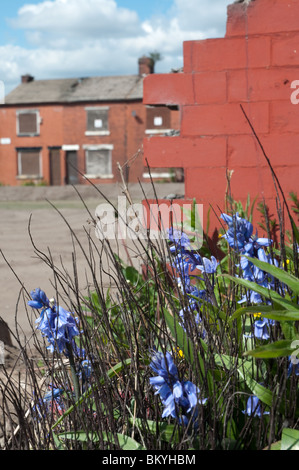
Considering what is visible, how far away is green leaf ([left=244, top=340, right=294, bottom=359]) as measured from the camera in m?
1.54

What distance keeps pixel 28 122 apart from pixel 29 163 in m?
2.15

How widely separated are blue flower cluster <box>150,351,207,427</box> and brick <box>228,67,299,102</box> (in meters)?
2.99

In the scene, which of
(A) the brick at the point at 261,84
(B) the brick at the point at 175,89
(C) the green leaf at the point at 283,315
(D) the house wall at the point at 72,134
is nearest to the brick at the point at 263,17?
(A) the brick at the point at 261,84

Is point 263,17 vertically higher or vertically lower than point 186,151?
higher

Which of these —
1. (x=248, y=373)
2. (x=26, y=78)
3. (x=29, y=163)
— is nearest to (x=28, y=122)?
(x=29, y=163)

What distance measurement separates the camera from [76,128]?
32094mm

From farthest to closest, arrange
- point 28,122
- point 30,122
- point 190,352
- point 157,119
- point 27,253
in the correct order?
1. point 28,122
2. point 30,122
3. point 157,119
4. point 27,253
5. point 190,352

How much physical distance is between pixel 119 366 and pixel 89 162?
31.2 m

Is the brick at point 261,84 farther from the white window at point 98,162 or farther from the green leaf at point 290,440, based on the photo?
the white window at point 98,162

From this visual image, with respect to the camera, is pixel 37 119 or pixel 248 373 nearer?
pixel 248 373

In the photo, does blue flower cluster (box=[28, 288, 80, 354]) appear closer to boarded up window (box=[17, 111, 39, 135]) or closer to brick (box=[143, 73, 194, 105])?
brick (box=[143, 73, 194, 105])

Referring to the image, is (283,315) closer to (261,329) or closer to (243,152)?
(261,329)

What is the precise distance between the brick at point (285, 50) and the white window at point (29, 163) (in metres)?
29.3

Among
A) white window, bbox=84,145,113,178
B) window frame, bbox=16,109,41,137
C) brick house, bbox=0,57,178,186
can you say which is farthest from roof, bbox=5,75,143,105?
white window, bbox=84,145,113,178
